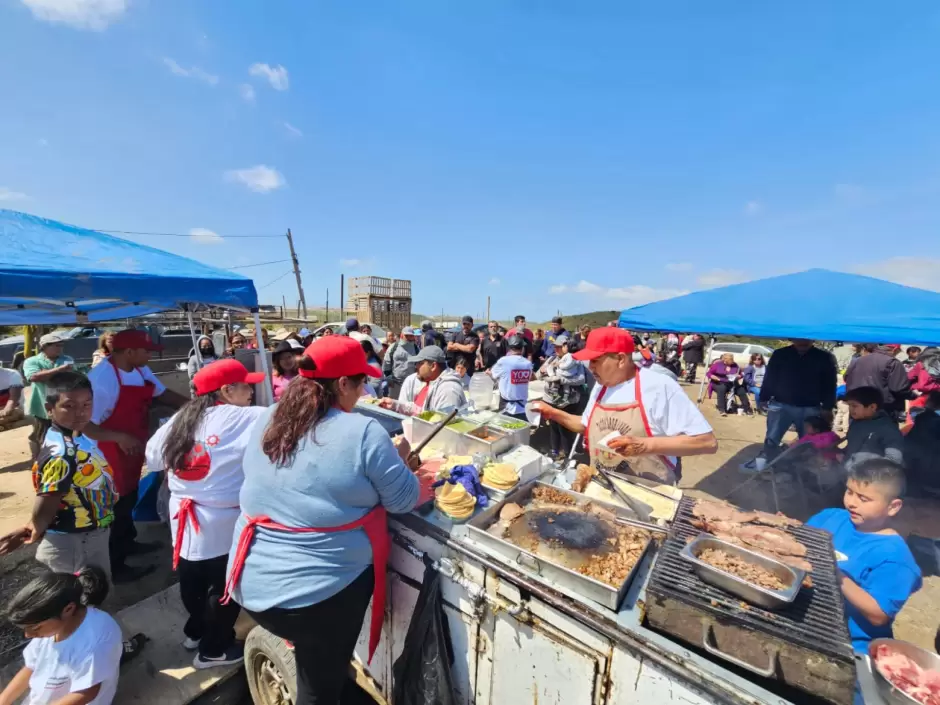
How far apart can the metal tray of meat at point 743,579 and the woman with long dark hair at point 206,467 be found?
2.25 m

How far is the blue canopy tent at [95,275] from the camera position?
2.37m

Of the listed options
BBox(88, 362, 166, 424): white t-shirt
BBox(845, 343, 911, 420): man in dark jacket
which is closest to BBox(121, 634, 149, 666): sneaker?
BBox(88, 362, 166, 424): white t-shirt

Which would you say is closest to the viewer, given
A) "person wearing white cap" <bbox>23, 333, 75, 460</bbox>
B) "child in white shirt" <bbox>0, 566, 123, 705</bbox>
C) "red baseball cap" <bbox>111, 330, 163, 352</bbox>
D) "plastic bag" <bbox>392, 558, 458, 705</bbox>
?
"child in white shirt" <bbox>0, 566, 123, 705</bbox>

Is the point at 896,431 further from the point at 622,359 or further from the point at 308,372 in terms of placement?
the point at 308,372

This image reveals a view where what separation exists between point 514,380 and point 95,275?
4492 mm

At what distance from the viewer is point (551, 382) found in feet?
18.7

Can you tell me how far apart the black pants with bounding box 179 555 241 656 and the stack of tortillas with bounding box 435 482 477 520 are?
139 cm

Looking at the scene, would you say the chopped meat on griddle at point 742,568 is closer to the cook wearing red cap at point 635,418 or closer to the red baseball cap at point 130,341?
the cook wearing red cap at point 635,418

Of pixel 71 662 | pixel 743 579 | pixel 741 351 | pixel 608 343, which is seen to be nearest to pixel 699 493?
pixel 608 343

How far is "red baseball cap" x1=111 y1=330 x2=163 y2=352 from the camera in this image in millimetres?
3258

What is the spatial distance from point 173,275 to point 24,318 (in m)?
3.30

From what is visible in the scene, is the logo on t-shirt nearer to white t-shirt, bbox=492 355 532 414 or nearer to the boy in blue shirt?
white t-shirt, bbox=492 355 532 414

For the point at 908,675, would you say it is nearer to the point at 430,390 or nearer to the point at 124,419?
the point at 430,390

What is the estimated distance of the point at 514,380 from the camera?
564 cm
